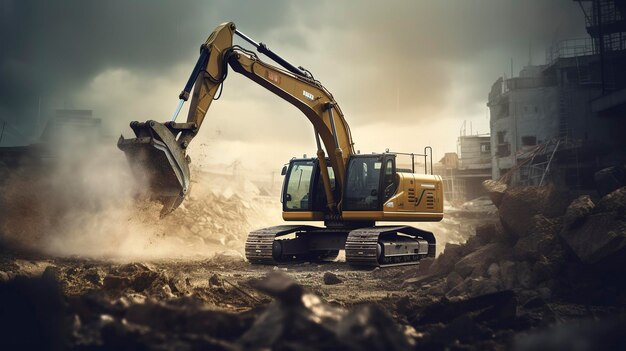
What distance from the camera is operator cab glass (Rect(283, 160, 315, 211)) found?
1429 centimetres

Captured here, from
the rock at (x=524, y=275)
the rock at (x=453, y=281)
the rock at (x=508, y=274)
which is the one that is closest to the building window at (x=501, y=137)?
the rock at (x=508, y=274)

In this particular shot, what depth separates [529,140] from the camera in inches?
1734

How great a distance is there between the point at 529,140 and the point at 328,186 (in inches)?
1366

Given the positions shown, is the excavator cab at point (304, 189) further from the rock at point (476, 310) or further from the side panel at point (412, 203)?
the rock at point (476, 310)

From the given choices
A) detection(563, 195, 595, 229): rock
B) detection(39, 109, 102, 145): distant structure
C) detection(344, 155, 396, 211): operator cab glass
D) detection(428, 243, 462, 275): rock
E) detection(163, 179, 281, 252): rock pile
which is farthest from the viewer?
detection(163, 179, 281, 252): rock pile

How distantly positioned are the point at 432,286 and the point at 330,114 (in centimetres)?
535

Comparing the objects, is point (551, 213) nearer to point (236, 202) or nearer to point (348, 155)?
point (348, 155)

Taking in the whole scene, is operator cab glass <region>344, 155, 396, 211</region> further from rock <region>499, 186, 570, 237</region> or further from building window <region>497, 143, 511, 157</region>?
building window <region>497, 143, 511, 157</region>

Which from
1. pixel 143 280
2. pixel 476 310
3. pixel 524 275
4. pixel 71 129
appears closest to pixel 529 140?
pixel 71 129

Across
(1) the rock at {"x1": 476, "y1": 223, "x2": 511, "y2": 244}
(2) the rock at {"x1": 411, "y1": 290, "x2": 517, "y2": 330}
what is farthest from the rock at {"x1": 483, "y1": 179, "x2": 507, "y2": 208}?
(2) the rock at {"x1": 411, "y1": 290, "x2": 517, "y2": 330}

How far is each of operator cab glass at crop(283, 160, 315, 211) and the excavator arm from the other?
2.17 feet

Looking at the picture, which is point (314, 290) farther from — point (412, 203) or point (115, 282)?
point (412, 203)

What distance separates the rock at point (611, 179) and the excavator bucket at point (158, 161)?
8.27 m

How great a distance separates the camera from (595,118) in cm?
3697
